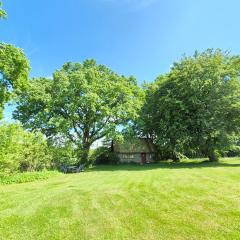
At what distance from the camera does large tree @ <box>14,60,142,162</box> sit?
107ft

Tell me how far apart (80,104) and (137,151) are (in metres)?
15.2

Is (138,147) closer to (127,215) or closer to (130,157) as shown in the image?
(130,157)

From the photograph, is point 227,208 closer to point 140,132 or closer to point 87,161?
point 87,161

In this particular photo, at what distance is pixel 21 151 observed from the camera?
20.3 metres

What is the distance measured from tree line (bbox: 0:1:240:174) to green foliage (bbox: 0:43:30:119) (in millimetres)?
7528

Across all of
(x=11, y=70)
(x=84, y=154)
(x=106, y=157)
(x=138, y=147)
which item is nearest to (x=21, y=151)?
(x=11, y=70)

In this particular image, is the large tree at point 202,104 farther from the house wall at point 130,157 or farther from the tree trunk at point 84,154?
the tree trunk at point 84,154

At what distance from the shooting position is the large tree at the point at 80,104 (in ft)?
107

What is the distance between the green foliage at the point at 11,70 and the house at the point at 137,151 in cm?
2400

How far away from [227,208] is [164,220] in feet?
Answer: 7.61

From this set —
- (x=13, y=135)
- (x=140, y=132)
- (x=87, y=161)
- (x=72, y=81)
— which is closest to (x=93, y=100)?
(x=72, y=81)

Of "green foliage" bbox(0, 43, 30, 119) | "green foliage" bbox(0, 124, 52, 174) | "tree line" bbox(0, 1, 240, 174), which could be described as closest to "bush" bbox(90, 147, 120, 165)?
"tree line" bbox(0, 1, 240, 174)

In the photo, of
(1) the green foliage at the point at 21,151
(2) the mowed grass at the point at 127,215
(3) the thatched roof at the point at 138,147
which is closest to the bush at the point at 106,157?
(3) the thatched roof at the point at 138,147

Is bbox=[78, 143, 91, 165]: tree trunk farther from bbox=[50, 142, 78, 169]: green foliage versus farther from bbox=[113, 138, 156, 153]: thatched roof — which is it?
bbox=[113, 138, 156, 153]: thatched roof
